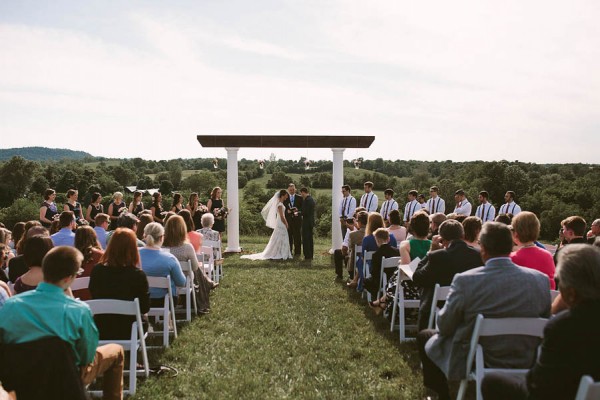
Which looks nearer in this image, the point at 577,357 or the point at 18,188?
the point at 577,357

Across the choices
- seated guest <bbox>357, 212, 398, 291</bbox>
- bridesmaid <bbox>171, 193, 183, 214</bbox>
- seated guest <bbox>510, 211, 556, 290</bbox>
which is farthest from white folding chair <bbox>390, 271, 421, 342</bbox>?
bridesmaid <bbox>171, 193, 183, 214</bbox>

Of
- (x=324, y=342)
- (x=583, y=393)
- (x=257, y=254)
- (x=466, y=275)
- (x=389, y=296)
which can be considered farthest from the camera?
(x=257, y=254)

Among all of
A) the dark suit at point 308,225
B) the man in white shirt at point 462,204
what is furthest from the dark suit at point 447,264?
the man in white shirt at point 462,204

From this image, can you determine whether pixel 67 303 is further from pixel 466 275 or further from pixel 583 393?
pixel 583 393

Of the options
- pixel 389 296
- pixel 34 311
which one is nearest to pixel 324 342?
pixel 389 296

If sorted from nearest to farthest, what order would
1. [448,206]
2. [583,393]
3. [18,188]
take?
[583,393], [448,206], [18,188]

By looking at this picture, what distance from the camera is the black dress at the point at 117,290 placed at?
15.7 feet

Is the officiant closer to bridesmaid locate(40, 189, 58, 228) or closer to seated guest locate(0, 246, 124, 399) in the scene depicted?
bridesmaid locate(40, 189, 58, 228)

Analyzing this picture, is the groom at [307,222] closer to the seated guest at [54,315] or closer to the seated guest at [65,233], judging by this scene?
the seated guest at [65,233]

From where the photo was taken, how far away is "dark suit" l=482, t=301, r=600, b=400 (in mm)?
2664

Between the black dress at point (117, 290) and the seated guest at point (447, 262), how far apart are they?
2.78m

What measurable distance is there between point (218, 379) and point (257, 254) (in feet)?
31.2

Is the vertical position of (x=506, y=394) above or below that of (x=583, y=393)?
below

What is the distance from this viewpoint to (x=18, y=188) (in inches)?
2367
